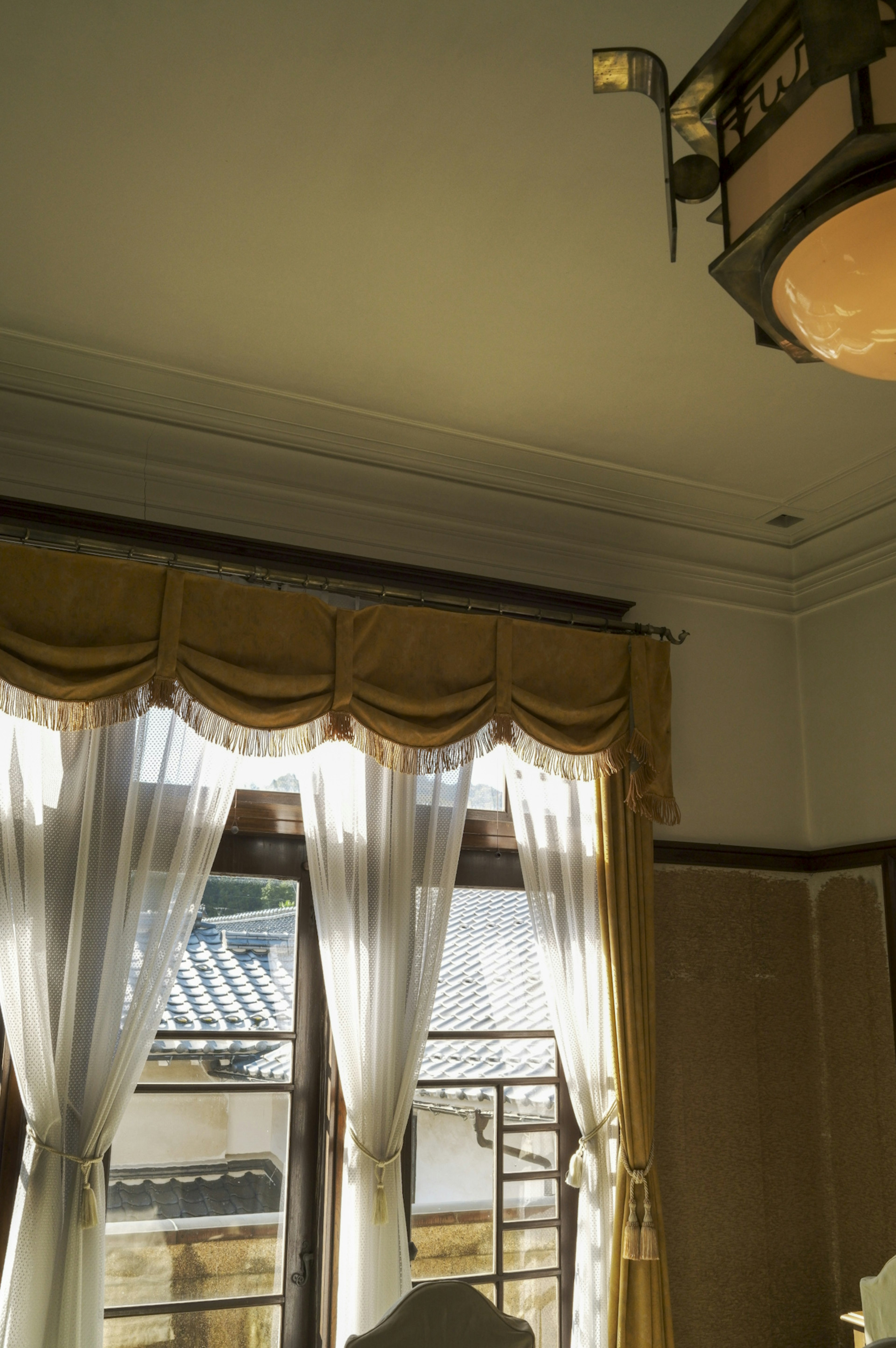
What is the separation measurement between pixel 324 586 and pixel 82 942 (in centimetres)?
132

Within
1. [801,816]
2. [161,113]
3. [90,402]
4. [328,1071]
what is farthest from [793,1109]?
[161,113]

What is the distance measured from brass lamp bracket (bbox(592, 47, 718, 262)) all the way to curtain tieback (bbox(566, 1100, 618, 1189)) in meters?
2.86

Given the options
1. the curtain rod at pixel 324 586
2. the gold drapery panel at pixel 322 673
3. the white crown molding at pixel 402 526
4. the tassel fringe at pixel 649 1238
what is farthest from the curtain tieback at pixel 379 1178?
the white crown molding at pixel 402 526

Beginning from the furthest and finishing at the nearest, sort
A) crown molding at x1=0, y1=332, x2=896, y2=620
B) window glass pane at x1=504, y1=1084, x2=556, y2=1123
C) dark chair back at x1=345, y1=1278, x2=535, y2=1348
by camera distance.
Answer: window glass pane at x1=504, y1=1084, x2=556, y2=1123
crown molding at x1=0, y1=332, x2=896, y2=620
dark chair back at x1=345, y1=1278, x2=535, y2=1348

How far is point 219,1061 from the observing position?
3.21 meters

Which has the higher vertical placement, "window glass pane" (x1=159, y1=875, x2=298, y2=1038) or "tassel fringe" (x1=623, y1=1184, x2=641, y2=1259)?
"window glass pane" (x1=159, y1=875, x2=298, y2=1038)

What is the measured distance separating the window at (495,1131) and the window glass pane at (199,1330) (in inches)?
19.1

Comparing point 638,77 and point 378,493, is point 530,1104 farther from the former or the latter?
point 638,77

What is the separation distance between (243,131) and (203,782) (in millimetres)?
1789

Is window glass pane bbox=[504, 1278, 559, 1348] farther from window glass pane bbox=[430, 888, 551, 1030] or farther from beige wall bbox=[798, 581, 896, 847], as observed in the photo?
beige wall bbox=[798, 581, 896, 847]

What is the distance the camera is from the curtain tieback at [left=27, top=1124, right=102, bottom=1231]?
111 inches

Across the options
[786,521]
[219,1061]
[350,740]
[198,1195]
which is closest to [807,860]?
[786,521]

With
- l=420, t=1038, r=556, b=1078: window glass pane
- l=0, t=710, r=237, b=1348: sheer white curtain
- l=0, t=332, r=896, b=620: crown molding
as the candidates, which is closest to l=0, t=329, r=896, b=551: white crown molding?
l=0, t=332, r=896, b=620: crown molding

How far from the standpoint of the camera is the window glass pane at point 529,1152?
11.5ft
